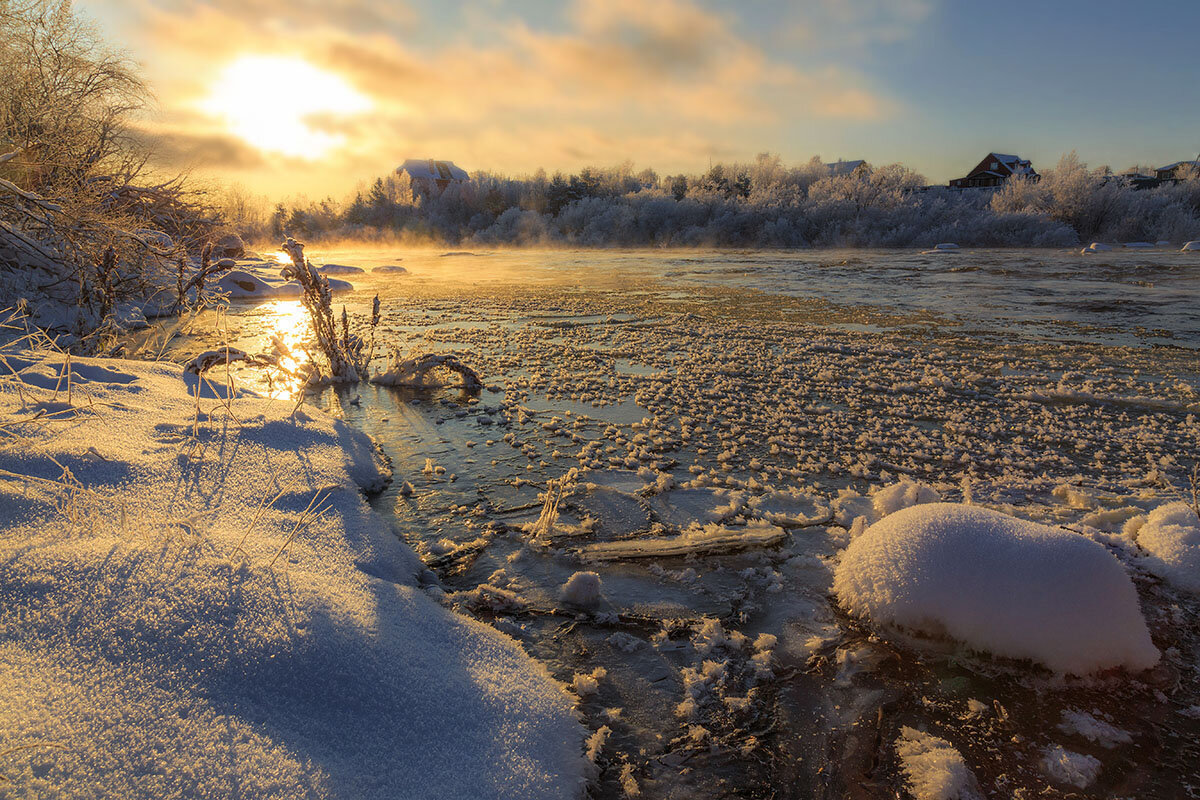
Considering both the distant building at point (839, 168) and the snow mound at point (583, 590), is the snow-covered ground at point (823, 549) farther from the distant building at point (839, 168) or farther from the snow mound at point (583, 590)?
the distant building at point (839, 168)

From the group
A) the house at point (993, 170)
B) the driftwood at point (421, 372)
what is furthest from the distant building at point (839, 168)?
the driftwood at point (421, 372)

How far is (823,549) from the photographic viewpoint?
2744 mm

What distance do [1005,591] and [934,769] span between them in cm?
76

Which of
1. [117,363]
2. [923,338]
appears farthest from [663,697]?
[923,338]

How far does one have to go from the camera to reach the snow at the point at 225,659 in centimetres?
115

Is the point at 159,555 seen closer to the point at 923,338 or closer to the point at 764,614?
the point at 764,614

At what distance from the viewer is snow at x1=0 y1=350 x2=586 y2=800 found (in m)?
1.15

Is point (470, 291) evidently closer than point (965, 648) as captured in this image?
No

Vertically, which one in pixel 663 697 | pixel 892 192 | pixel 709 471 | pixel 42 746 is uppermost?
pixel 892 192

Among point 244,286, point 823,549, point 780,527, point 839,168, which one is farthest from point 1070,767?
point 839,168

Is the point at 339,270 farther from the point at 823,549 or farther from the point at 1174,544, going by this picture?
the point at 1174,544

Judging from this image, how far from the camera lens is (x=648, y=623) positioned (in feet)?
7.31

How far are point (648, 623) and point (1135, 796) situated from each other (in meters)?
1.42

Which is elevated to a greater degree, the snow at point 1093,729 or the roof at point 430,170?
the roof at point 430,170
